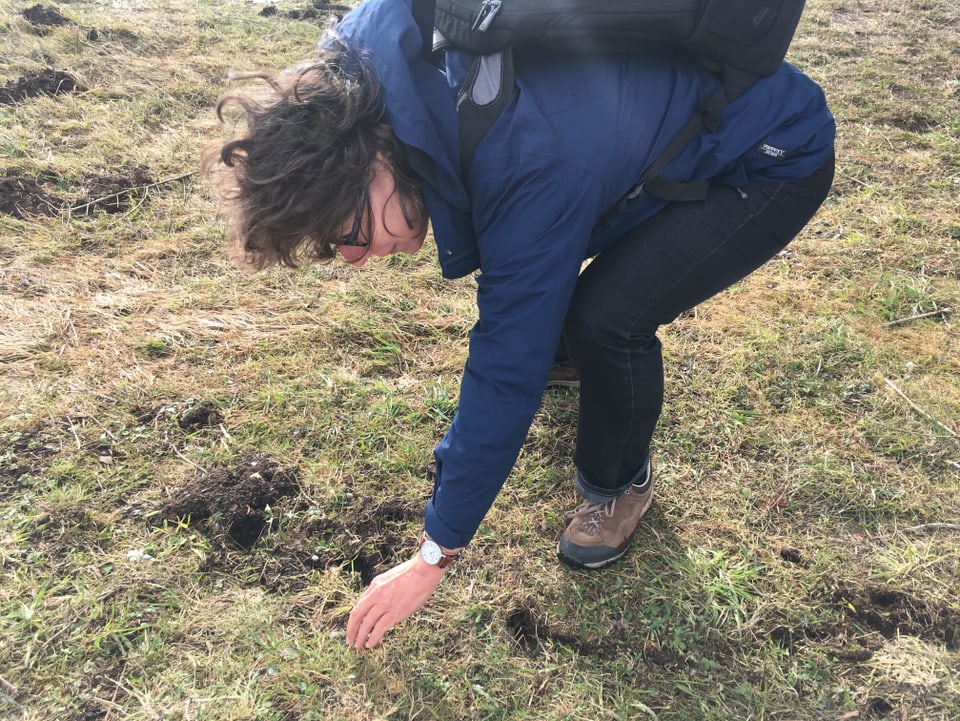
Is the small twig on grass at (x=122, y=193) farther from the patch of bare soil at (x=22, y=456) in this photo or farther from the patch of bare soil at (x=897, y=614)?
the patch of bare soil at (x=897, y=614)

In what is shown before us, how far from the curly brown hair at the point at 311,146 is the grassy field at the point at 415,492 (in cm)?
120

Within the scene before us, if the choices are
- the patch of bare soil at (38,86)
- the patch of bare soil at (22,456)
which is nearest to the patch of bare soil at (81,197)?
the patch of bare soil at (38,86)

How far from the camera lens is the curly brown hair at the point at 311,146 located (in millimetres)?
1388

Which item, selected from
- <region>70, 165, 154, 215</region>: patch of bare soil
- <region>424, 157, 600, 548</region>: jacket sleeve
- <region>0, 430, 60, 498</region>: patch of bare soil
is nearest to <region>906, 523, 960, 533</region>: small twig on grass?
<region>424, 157, 600, 548</region>: jacket sleeve

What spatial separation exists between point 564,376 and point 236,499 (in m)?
1.34

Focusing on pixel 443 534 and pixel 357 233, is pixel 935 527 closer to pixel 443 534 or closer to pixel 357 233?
pixel 443 534

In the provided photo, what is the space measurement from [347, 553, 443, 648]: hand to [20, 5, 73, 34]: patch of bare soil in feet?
21.1

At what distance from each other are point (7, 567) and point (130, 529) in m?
0.36

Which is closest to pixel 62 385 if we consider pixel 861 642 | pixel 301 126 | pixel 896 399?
pixel 301 126

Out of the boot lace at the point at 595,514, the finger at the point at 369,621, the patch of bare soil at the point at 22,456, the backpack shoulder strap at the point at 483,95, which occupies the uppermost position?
the backpack shoulder strap at the point at 483,95

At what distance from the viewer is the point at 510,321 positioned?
1.41 m

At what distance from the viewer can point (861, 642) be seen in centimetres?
198

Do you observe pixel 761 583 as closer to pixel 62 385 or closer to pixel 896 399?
pixel 896 399

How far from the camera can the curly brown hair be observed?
139cm
